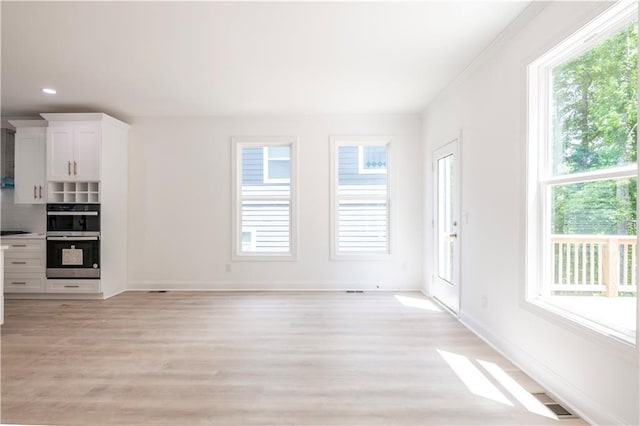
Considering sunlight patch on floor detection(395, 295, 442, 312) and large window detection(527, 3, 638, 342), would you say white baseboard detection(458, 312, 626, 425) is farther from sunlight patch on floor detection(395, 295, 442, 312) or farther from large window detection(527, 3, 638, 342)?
sunlight patch on floor detection(395, 295, 442, 312)

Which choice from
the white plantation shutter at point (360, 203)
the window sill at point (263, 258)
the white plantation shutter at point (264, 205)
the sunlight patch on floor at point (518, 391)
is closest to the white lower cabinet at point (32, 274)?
the window sill at point (263, 258)

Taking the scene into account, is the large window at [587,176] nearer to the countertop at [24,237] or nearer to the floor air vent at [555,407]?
the floor air vent at [555,407]

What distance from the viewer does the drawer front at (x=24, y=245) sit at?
16.4 feet

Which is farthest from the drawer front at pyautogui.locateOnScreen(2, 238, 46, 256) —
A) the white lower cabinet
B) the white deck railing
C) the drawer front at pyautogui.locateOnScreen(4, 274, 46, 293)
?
the white deck railing

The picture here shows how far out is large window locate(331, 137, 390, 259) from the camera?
5641 mm

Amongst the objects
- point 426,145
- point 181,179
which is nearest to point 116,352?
point 181,179

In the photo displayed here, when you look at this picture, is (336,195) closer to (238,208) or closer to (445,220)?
(238,208)

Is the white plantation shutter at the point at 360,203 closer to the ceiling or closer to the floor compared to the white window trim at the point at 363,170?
closer to the floor

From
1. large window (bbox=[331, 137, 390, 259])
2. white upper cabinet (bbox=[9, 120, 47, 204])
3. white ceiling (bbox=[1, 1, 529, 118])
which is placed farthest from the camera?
large window (bbox=[331, 137, 390, 259])

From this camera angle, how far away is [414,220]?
18.2 feet

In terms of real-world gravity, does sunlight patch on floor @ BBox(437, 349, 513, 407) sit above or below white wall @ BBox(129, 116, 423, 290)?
below

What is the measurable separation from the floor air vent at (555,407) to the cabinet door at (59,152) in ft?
19.6

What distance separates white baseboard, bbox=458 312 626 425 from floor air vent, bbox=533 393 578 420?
0.11 ft

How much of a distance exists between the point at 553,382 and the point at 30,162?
22.0 ft
